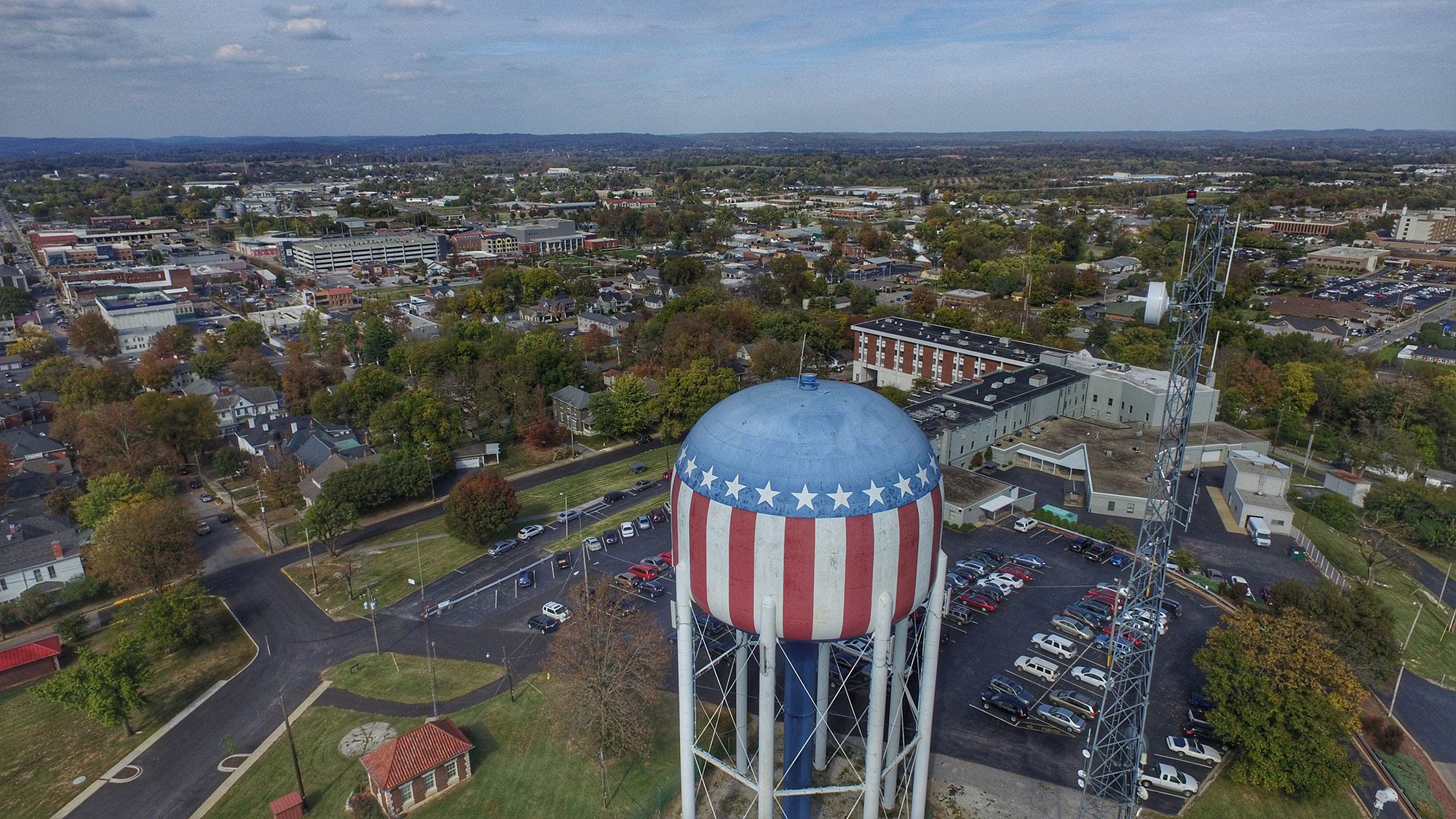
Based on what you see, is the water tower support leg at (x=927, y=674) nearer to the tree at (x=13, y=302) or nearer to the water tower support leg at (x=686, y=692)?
the water tower support leg at (x=686, y=692)

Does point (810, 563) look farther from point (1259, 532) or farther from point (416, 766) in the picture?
point (1259, 532)

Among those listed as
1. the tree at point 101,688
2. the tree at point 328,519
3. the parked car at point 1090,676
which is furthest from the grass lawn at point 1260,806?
the tree at point 328,519

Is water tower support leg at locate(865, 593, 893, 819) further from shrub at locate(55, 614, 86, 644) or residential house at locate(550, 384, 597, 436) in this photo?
residential house at locate(550, 384, 597, 436)

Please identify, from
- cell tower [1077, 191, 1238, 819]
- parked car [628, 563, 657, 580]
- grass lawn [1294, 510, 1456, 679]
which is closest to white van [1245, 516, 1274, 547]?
grass lawn [1294, 510, 1456, 679]

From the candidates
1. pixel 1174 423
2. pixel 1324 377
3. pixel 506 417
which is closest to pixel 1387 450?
pixel 1324 377

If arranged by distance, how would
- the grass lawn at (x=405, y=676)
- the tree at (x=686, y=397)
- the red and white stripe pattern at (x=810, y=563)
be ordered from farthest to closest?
the tree at (x=686, y=397) < the grass lawn at (x=405, y=676) < the red and white stripe pattern at (x=810, y=563)

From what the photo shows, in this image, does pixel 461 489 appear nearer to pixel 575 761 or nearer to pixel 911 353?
pixel 575 761
